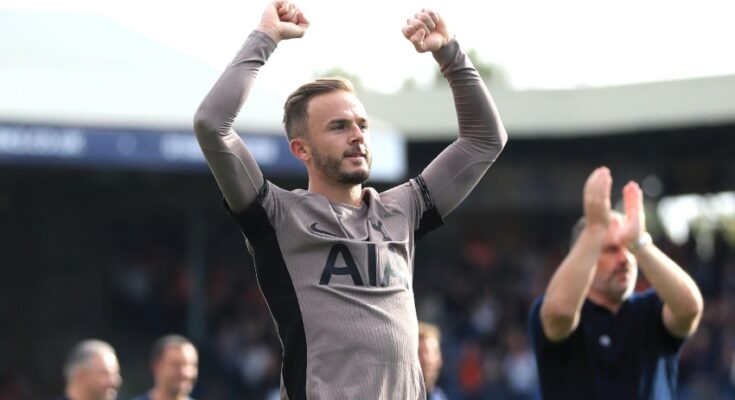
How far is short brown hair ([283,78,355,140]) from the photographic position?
196 inches

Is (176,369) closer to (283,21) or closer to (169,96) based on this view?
(283,21)

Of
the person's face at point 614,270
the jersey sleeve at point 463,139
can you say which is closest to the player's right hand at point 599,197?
the person's face at point 614,270

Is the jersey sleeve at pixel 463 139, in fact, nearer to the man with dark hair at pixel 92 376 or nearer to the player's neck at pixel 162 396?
the man with dark hair at pixel 92 376

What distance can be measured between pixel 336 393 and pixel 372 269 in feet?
1.40

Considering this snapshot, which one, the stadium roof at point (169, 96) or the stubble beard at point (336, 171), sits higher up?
the stadium roof at point (169, 96)

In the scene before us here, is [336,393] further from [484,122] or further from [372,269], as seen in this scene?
[484,122]

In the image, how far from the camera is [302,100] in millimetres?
4992

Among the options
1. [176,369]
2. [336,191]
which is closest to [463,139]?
[336,191]

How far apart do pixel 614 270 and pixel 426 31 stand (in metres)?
1.77

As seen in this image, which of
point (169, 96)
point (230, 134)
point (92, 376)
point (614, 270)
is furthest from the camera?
point (169, 96)

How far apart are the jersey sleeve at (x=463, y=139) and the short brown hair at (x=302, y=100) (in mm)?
392

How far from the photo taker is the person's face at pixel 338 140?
4871mm

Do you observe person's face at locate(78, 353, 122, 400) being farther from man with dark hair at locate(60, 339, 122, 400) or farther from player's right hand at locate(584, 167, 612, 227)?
player's right hand at locate(584, 167, 612, 227)

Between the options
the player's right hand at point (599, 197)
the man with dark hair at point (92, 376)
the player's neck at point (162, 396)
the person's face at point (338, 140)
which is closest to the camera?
the person's face at point (338, 140)
